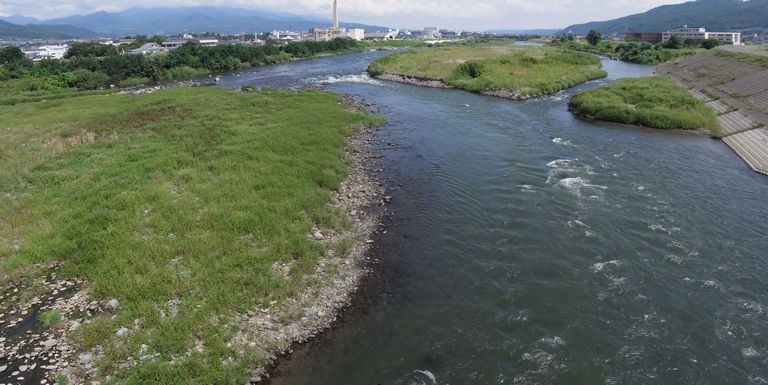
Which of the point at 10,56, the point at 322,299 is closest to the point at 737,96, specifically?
the point at 322,299

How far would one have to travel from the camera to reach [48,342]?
11609 mm

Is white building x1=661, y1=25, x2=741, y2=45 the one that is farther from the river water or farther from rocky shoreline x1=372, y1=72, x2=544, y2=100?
the river water

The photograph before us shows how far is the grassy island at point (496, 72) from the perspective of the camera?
53.5 m

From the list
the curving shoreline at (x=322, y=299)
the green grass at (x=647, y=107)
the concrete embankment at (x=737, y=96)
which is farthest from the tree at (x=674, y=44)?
the curving shoreline at (x=322, y=299)

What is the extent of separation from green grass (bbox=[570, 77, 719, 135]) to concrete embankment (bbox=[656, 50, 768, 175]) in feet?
6.31

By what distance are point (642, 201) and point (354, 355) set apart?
56.3 ft

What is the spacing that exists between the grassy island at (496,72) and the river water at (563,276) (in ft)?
86.3

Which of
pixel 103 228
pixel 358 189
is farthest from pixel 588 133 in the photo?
pixel 103 228

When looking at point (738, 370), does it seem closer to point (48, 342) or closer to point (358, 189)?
point (358, 189)

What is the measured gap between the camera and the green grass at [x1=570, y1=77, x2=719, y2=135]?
3575cm

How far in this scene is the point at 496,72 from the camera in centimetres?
6122

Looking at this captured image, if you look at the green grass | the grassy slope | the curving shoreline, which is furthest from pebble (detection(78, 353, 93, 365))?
the green grass

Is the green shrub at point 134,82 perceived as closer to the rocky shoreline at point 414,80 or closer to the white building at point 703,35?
the rocky shoreline at point 414,80

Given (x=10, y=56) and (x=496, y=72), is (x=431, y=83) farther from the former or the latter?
(x=10, y=56)
